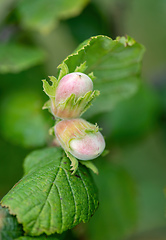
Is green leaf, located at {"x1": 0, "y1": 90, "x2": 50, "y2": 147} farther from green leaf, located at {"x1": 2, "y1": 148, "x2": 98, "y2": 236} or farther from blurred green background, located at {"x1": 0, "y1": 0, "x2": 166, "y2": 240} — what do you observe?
green leaf, located at {"x1": 2, "y1": 148, "x2": 98, "y2": 236}

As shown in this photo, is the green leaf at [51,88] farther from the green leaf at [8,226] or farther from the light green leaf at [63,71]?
the green leaf at [8,226]

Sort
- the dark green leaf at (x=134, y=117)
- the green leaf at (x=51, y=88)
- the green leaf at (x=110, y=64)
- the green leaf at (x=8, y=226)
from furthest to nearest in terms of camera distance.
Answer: the dark green leaf at (x=134, y=117)
the green leaf at (x=110, y=64)
the green leaf at (x=51, y=88)
the green leaf at (x=8, y=226)

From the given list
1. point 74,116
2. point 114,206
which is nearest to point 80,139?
point 74,116

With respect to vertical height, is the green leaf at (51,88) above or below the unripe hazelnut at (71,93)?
above

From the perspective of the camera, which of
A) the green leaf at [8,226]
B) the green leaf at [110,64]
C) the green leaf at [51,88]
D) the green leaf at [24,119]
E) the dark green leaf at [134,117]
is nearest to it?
the green leaf at [8,226]

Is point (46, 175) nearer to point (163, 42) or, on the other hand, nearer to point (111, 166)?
point (111, 166)

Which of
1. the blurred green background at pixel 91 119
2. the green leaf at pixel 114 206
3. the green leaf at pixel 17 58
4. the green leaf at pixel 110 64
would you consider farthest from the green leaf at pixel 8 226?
the green leaf at pixel 114 206
